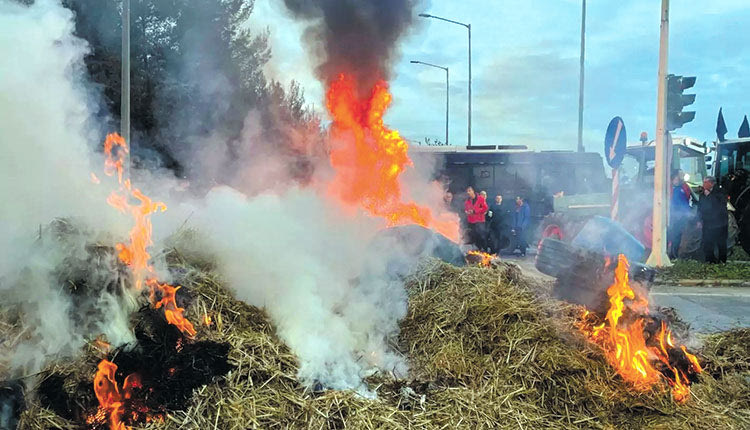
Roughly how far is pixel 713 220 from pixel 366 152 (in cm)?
732

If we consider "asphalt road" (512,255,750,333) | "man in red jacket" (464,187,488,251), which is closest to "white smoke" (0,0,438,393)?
"asphalt road" (512,255,750,333)

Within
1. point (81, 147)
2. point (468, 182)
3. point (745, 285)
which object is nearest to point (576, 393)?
point (81, 147)

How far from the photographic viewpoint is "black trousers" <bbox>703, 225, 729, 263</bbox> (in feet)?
38.7

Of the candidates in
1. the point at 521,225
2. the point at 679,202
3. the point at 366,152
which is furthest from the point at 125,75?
the point at 679,202

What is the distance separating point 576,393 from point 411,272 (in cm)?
191

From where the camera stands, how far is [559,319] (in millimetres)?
4695

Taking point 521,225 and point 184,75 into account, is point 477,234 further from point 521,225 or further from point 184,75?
point 184,75

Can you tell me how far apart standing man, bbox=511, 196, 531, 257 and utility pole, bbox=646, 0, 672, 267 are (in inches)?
142

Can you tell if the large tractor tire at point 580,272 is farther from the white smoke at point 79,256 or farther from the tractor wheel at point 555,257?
the white smoke at point 79,256

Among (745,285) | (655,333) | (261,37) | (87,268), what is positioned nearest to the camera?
(87,268)

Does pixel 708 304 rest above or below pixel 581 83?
below

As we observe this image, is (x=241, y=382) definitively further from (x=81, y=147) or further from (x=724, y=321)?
(x=724, y=321)

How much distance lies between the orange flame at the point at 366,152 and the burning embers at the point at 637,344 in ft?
16.3

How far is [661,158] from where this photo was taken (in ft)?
35.5
